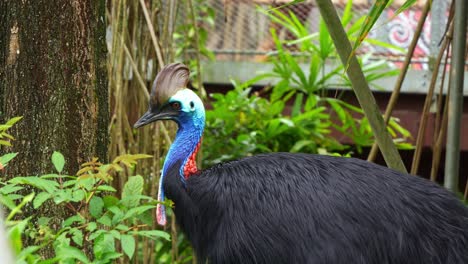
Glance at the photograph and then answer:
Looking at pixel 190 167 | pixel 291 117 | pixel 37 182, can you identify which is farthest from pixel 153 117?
pixel 291 117

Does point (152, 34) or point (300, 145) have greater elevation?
point (152, 34)

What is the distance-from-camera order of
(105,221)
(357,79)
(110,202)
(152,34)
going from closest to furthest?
(105,221) < (110,202) < (357,79) < (152,34)

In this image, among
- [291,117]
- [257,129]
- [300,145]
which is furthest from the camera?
[291,117]

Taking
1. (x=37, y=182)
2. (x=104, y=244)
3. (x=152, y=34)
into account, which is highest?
Result: (x=152, y=34)

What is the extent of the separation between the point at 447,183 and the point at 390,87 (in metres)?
2.13

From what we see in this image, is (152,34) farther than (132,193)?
Yes

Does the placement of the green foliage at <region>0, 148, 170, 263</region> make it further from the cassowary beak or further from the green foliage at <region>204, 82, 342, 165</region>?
the green foliage at <region>204, 82, 342, 165</region>

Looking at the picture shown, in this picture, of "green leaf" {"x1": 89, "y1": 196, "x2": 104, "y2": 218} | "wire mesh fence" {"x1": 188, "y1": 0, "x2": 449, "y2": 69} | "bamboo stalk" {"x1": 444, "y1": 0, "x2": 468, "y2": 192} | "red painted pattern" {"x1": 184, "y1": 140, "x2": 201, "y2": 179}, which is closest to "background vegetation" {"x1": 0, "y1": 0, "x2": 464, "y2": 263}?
"green leaf" {"x1": 89, "y1": 196, "x2": 104, "y2": 218}

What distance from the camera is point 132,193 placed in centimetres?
191

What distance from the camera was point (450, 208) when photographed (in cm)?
234

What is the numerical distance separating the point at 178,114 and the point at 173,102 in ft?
0.13

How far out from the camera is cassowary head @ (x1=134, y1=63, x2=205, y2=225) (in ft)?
8.41

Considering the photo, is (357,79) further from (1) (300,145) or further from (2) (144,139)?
(1) (300,145)

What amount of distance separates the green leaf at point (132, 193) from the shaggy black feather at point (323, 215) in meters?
0.40
